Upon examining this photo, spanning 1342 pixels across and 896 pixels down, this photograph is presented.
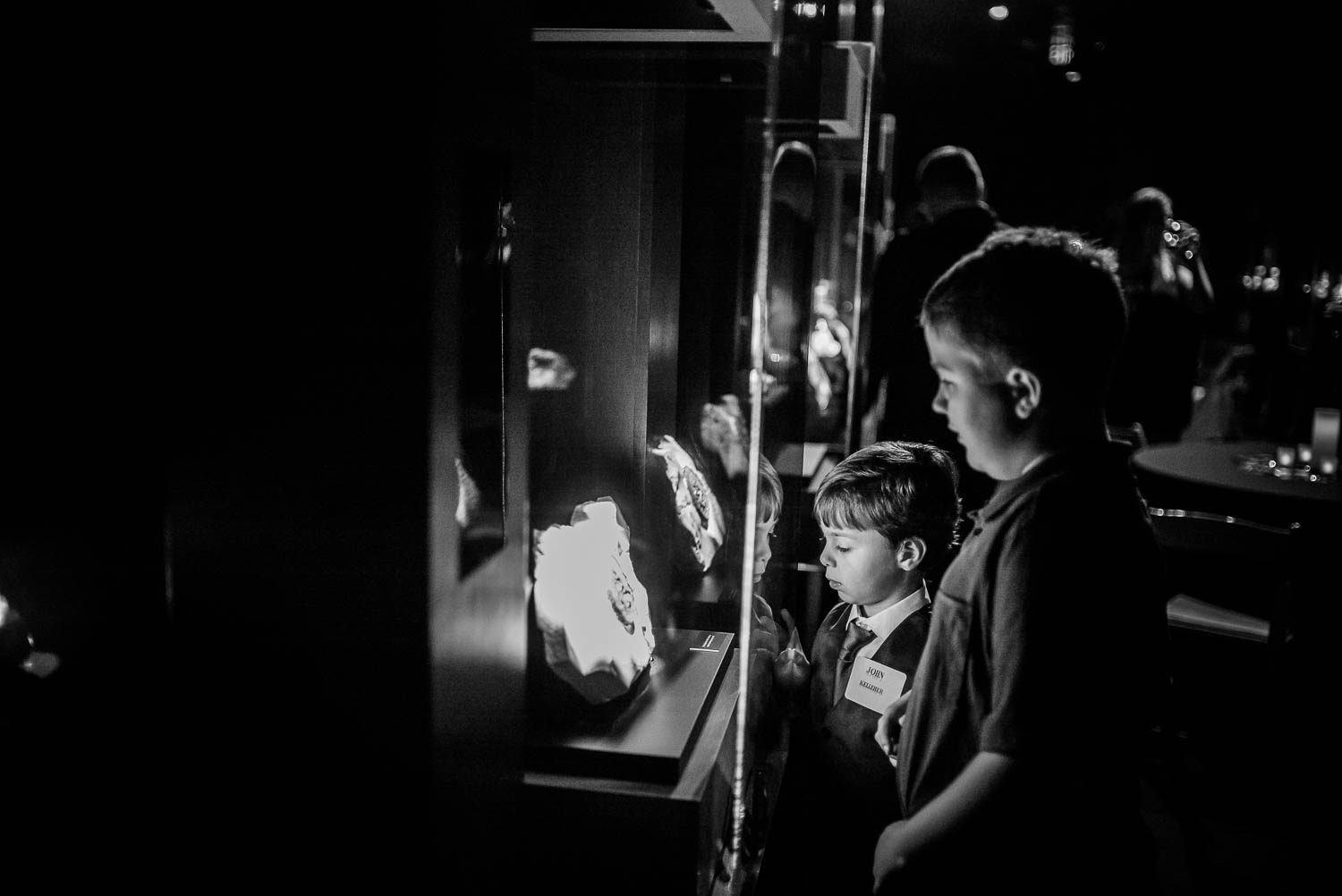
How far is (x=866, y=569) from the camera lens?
1591 mm

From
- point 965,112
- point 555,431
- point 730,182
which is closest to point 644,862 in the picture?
point 555,431

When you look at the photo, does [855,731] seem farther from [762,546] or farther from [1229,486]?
[1229,486]

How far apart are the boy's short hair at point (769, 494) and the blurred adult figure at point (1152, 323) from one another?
Result: 2.19 meters

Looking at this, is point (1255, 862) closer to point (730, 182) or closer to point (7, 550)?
point (730, 182)

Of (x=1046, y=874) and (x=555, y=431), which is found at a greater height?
(x=555, y=431)

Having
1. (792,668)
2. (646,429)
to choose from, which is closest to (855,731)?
(792,668)

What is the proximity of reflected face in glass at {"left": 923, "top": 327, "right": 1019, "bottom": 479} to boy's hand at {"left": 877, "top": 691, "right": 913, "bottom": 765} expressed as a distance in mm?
328

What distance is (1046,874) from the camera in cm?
118

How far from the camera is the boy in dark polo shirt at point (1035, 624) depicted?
1.15 m

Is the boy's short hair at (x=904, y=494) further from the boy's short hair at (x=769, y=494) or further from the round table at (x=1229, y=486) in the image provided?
the round table at (x=1229, y=486)

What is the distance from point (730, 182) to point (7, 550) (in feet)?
5.12

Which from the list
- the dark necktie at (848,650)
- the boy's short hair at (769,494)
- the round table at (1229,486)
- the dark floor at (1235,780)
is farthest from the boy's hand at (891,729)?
the round table at (1229,486)

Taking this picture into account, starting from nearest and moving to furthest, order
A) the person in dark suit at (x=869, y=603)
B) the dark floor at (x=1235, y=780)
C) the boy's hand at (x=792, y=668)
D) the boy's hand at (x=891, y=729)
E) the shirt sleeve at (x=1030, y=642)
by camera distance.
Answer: the shirt sleeve at (x=1030, y=642) < the boy's hand at (x=891, y=729) < the person in dark suit at (x=869, y=603) < the boy's hand at (x=792, y=668) < the dark floor at (x=1235, y=780)

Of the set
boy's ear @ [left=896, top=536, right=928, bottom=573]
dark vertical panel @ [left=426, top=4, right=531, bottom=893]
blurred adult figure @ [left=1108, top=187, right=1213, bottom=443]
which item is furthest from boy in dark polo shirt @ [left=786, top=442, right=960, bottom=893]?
blurred adult figure @ [left=1108, top=187, right=1213, bottom=443]
